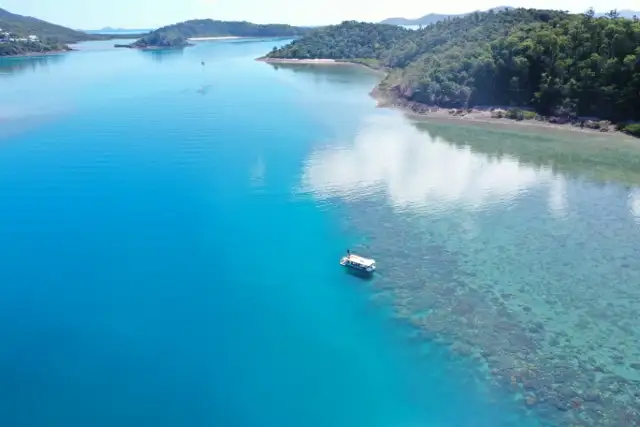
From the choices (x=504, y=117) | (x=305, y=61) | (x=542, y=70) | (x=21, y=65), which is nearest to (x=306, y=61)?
(x=305, y=61)

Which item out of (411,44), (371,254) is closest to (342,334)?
(371,254)

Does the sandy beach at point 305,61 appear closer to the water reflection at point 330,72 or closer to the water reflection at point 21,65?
the water reflection at point 330,72

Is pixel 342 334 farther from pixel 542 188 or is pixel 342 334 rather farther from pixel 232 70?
pixel 232 70

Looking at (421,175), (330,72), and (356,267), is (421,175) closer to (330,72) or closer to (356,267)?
(356,267)

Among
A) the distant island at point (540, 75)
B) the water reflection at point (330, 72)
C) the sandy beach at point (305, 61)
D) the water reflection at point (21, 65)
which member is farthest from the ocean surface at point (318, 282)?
the sandy beach at point (305, 61)

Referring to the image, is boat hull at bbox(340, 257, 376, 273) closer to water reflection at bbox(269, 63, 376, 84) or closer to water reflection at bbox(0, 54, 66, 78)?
water reflection at bbox(269, 63, 376, 84)

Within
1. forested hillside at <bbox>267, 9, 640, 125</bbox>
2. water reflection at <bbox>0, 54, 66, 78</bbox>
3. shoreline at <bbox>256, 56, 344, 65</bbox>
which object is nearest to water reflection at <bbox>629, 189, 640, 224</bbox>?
forested hillside at <bbox>267, 9, 640, 125</bbox>

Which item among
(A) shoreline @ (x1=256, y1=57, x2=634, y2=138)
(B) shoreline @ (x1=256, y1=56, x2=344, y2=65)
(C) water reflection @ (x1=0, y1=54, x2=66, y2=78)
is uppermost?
(B) shoreline @ (x1=256, y1=56, x2=344, y2=65)
